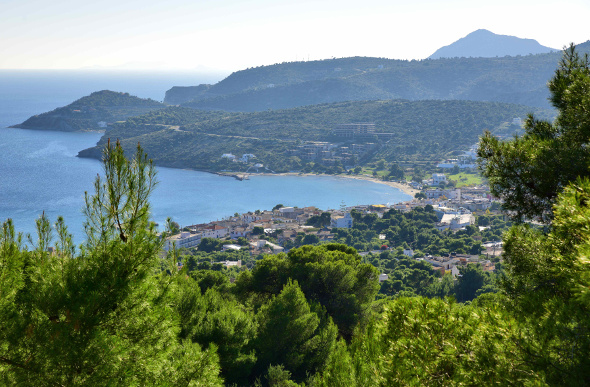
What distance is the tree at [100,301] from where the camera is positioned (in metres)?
2.66

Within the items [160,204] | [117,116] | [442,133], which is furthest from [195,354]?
[117,116]

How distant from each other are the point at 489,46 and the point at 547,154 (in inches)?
7003

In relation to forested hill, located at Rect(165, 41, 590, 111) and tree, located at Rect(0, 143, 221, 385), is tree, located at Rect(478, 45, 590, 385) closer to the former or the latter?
tree, located at Rect(0, 143, 221, 385)

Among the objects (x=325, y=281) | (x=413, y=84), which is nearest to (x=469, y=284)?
(x=325, y=281)

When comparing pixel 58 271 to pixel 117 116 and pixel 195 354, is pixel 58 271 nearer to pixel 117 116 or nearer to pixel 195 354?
pixel 195 354

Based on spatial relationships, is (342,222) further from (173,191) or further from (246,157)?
(246,157)

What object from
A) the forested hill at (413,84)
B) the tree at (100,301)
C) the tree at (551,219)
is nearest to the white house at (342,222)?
the tree at (551,219)

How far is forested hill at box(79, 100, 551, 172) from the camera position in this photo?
52875 mm

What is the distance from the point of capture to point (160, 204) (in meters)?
37.7

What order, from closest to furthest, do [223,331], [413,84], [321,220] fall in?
[223,331]
[321,220]
[413,84]

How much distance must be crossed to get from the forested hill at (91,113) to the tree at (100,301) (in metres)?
71.5

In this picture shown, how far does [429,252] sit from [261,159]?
97.7 feet

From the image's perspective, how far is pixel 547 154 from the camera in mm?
3463

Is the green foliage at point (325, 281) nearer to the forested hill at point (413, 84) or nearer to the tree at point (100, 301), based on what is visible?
the tree at point (100, 301)
